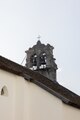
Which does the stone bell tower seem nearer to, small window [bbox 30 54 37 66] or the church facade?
small window [bbox 30 54 37 66]

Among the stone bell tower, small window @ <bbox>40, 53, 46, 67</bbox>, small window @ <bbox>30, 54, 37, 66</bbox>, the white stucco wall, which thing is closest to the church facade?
the white stucco wall

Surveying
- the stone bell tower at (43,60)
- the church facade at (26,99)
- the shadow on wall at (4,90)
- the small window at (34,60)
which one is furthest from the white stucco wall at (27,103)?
the small window at (34,60)

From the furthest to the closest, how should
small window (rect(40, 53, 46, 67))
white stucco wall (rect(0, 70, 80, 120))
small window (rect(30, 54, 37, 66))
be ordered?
Result: small window (rect(30, 54, 37, 66)) < small window (rect(40, 53, 46, 67)) < white stucco wall (rect(0, 70, 80, 120))

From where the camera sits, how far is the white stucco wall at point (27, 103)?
11.1 metres

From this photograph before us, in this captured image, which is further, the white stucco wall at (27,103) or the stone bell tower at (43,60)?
the stone bell tower at (43,60)

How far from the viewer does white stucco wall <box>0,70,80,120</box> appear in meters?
11.1

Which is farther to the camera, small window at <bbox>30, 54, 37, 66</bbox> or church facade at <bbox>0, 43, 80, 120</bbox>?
small window at <bbox>30, 54, 37, 66</bbox>

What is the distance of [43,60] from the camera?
21.5m

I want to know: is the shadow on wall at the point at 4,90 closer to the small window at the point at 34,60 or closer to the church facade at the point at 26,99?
the church facade at the point at 26,99

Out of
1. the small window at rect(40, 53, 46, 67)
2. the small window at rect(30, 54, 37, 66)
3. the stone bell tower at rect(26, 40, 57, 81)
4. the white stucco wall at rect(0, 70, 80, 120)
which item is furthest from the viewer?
the small window at rect(30, 54, 37, 66)

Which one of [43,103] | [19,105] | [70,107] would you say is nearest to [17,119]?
[19,105]

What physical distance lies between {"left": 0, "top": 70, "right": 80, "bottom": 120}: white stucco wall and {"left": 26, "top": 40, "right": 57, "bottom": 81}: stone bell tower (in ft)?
25.7

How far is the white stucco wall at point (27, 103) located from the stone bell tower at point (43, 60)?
783cm

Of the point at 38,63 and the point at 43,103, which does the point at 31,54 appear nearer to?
the point at 38,63
